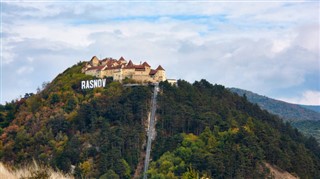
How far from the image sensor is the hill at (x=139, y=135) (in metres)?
59.0

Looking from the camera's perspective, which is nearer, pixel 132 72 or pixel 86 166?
pixel 86 166

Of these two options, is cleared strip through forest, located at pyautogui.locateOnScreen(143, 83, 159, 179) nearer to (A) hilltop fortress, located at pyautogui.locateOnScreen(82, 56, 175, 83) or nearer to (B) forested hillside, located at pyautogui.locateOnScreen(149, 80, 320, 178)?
(B) forested hillside, located at pyautogui.locateOnScreen(149, 80, 320, 178)

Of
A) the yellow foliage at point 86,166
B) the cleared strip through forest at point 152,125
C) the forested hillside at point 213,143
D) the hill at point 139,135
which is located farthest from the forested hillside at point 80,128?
the forested hillside at point 213,143

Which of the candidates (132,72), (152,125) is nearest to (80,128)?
(152,125)

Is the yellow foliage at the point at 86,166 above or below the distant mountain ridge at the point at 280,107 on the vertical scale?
below

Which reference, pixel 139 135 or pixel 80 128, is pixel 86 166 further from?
pixel 80 128

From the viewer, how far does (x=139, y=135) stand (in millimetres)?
65500

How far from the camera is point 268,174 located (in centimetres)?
5834

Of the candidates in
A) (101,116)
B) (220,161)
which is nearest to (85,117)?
(101,116)

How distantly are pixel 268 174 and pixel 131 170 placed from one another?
15.4 m

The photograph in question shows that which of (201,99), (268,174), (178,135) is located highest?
(201,99)

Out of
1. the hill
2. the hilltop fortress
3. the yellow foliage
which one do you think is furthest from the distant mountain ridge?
the yellow foliage

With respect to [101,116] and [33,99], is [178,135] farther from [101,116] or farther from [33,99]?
[33,99]

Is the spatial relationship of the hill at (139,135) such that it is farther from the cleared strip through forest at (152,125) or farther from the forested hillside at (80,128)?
the cleared strip through forest at (152,125)
